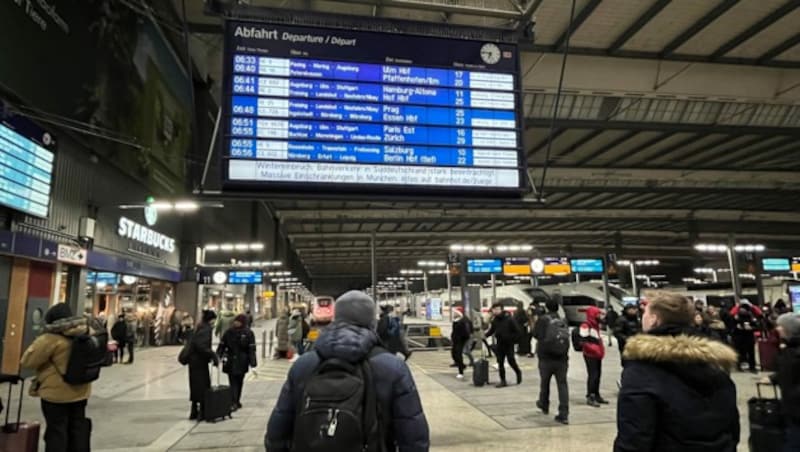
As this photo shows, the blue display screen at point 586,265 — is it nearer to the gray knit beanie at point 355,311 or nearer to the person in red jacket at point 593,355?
the person in red jacket at point 593,355

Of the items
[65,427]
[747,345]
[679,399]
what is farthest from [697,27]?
[65,427]

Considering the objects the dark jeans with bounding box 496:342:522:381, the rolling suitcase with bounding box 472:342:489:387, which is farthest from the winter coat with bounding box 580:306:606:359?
the rolling suitcase with bounding box 472:342:489:387

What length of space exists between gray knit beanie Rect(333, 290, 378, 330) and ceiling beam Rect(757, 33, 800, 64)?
10.7 meters

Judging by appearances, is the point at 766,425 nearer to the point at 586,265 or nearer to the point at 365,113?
the point at 365,113

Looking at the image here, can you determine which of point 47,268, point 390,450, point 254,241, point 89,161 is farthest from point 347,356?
point 254,241

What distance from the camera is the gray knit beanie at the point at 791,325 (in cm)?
376

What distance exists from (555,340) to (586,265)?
18220 mm

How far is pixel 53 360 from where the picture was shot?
14.6ft

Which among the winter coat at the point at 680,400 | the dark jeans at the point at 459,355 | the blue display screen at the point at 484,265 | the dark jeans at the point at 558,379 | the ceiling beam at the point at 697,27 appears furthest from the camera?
the blue display screen at the point at 484,265

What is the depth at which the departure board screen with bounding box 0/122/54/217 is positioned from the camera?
9.31 meters

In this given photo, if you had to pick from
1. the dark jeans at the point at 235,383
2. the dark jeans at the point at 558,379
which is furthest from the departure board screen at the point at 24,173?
the dark jeans at the point at 558,379

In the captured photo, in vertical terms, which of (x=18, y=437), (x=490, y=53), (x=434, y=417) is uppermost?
(x=490, y=53)

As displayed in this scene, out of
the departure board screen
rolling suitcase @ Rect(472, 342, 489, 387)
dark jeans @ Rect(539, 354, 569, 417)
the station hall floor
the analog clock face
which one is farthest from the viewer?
rolling suitcase @ Rect(472, 342, 489, 387)

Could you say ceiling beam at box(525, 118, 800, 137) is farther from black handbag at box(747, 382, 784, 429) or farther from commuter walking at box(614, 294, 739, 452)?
commuter walking at box(614, 294, 739, 452)
